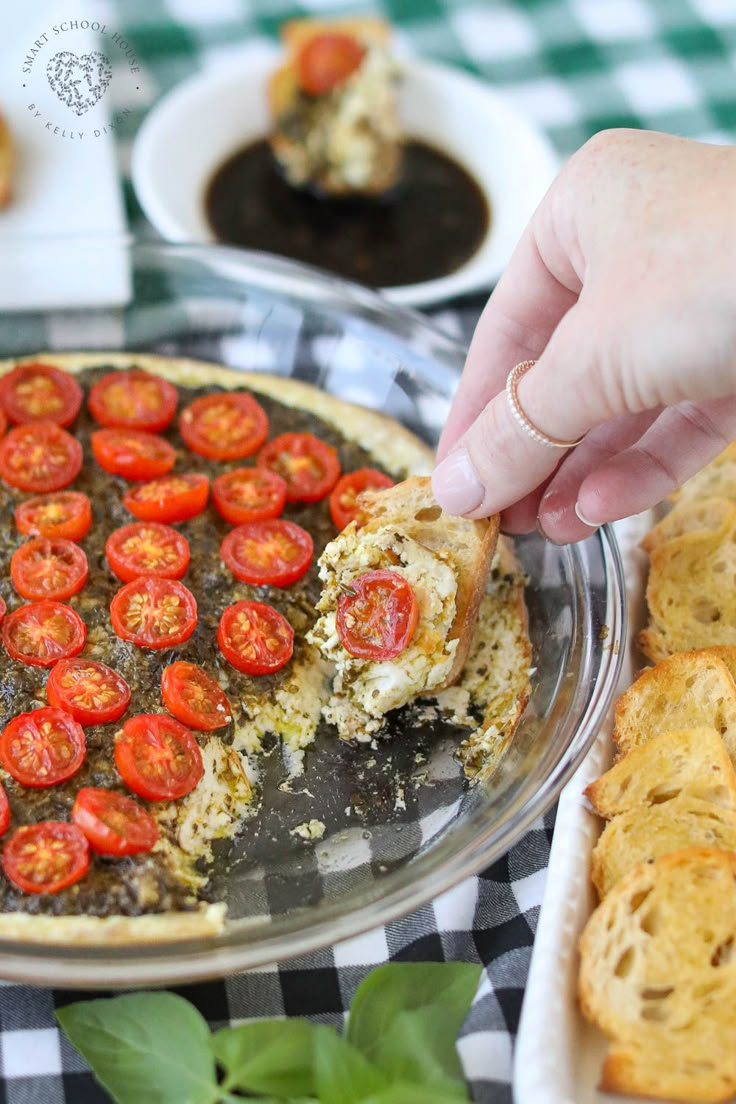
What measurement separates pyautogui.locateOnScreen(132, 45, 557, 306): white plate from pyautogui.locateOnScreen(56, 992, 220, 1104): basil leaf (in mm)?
2943

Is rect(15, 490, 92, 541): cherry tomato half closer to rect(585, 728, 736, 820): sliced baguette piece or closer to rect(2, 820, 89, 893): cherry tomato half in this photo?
rect(2, 820, 89, 893): cherry tomato half

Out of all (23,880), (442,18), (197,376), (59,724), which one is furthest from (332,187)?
(23,880)

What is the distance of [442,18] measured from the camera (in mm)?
6555

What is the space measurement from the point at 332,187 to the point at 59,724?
3133 millimetres

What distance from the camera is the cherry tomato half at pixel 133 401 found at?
12.9 ft

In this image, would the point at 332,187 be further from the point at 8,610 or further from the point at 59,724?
the point at 59,724

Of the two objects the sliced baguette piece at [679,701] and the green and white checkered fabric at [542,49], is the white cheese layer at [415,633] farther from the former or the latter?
the green and white checkered fabric at [542,49]

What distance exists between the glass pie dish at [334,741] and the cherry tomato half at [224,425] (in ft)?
1.56

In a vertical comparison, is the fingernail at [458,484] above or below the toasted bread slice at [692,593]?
above

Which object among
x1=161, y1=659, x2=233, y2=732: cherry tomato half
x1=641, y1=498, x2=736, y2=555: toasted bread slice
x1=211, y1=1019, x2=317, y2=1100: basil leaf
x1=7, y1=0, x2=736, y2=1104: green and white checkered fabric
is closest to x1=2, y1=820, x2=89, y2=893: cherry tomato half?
x1=161, y1=659, x2=233, y2=732: cherry tomato half

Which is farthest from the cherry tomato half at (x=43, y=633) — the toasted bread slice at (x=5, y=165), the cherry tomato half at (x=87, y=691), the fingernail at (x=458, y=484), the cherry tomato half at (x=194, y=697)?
the toasted bread slice at (x=5, y=165)

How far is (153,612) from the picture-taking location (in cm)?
332

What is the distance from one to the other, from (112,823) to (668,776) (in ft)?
4.49

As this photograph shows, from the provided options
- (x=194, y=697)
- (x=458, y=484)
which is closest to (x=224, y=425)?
(x=194, y=697)
